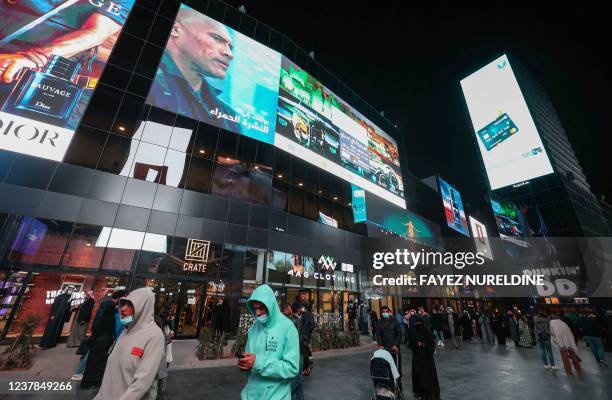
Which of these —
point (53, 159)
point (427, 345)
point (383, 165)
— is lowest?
point (427, 345)

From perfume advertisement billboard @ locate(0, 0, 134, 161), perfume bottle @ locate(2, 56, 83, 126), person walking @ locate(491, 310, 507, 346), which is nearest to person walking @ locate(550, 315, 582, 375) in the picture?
person walking @ locate(491, 310, 507, 346)

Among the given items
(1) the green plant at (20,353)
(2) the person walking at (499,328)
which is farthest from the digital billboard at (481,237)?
(1) the green plant at (20,353)

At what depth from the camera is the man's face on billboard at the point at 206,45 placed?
1903 centimetres

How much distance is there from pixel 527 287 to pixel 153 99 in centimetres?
5834

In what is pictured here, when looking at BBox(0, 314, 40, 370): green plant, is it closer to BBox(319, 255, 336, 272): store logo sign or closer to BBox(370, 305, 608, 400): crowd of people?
BBox(370, 305, 608, 400): crowd of people

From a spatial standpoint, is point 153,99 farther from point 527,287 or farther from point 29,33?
point 527,287

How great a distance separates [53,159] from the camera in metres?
12.5

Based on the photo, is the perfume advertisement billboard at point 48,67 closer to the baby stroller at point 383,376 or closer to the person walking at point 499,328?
the baby stroller at point 383,376

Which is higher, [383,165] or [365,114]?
[365,114]

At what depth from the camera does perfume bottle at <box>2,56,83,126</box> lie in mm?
12516

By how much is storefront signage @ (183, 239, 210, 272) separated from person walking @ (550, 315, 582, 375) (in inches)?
609

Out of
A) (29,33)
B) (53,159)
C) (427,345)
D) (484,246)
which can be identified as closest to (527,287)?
(484,246)

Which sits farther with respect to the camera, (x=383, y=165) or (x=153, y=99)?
(x=383, y=165)

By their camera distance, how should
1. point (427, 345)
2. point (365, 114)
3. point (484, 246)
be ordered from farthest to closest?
point (484, 246)
point (365, 114)
point (427, 345)
